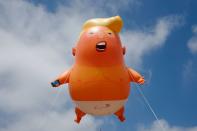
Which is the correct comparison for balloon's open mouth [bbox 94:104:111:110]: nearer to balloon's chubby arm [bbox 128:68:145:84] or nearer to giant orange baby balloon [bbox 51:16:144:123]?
giant orange baby balloon [bbox 51:16:144:123]

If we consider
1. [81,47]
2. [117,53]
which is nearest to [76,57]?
[81,47]

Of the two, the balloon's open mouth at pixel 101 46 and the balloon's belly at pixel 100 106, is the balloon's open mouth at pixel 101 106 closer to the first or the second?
the balloon's belly at pixel 100 106

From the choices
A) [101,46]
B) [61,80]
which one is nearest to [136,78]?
[101,46]

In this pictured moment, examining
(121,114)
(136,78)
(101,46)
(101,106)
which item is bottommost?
(121,114)

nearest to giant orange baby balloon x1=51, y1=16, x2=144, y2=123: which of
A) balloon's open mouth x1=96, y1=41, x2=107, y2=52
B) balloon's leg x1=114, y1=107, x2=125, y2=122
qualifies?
balloon's open mouth x1=96, y1=41, x2=107, y2=52

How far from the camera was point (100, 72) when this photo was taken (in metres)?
13.9

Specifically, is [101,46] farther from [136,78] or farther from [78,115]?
[78,115]

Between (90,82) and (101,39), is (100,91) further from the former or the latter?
(101,39)

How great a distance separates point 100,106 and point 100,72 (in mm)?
1069

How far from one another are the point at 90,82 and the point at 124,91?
1210 millimetres

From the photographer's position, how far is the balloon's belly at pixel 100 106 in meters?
14.0

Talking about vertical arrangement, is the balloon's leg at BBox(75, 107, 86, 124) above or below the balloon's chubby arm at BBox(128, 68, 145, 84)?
below

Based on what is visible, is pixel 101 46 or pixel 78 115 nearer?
pixel 101 46

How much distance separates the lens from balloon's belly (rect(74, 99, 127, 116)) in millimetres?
13985
